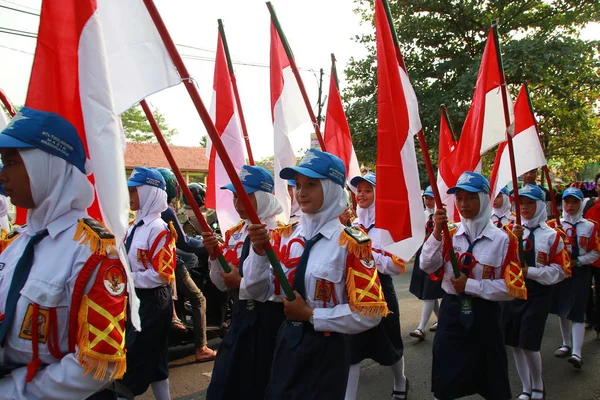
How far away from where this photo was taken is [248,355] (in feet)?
11.1

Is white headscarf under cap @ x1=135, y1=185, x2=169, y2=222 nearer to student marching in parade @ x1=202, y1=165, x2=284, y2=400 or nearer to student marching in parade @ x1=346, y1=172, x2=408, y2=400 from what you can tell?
student marching in parade @ x1=202, y1=165, x2=284, y2=400

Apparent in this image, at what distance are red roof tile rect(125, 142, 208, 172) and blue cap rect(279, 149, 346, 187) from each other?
2862 centimetres

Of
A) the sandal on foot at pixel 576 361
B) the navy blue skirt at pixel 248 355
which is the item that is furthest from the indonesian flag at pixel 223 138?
the sandal on foot at pixel 576 361

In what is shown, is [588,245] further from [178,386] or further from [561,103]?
[561,103]

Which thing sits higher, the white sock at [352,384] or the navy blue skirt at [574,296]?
the navy blue skirt at [574,296]

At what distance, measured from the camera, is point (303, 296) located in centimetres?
287

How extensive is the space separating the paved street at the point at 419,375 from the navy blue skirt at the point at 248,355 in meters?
1.69

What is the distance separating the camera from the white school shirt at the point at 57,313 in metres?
1.85

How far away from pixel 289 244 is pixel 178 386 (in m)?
2.82

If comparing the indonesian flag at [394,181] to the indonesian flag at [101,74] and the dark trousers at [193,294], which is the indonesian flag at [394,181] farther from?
the dark trousers at [193,294]

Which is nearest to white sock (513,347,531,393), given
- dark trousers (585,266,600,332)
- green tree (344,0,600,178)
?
dark trousers (585,266,600,332)

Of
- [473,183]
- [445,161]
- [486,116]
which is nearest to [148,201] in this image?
[473,183]

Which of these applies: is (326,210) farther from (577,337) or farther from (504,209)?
(504,209)

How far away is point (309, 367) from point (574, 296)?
4619mm
